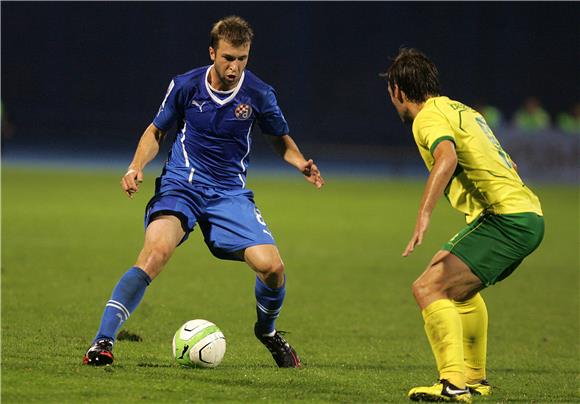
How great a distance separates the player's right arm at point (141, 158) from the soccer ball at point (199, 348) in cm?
97

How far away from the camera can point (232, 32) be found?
255 inches

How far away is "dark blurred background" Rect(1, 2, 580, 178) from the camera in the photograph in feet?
126

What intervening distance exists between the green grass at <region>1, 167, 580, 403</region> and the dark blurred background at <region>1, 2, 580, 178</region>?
60.7ft

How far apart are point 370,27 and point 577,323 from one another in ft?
103

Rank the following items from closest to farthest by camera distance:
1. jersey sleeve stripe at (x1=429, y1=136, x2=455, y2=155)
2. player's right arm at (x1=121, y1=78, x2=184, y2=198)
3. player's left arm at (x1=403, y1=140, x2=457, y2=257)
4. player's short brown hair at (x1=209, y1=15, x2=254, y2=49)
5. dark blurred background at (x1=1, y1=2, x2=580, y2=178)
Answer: player's left arm at (x1=403, y1=140, x2=457, y2=257)
jersey sleeve stripe at (x1=429, y1=136, x2=455, y2=155)
player's short brown hair at (x1=209, y1=15, x2=254, y2=49)
player's right arm at (x1=121, y1=78, x2=184, y2=198)
dark blurred background at (x1=1, y1=2, x2=580, y2=178)

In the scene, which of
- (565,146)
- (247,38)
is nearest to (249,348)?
(247,38)

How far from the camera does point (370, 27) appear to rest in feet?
132

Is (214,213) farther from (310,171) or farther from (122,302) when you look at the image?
(122,302)

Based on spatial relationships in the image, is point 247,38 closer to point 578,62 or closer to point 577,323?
point 577,323

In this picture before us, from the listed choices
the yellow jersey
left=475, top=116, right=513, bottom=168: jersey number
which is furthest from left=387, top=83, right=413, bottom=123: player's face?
left=475, top=116, right=513, bottom=168: jersey number

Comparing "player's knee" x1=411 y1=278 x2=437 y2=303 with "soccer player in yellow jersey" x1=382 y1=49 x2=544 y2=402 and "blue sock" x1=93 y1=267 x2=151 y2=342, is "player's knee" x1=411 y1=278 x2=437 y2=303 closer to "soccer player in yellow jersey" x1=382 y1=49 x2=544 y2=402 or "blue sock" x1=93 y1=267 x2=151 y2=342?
"soccer player in yellow jersey" x1=382 y1=49 x2=544 y2=402

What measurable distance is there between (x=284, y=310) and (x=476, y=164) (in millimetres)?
4517

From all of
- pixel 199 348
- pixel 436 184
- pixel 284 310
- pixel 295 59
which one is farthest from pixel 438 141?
pixel 295 59

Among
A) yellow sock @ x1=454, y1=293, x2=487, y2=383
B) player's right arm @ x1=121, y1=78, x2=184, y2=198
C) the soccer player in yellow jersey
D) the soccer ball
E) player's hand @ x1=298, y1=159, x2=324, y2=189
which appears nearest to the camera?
the soccer player in yellow jersey
